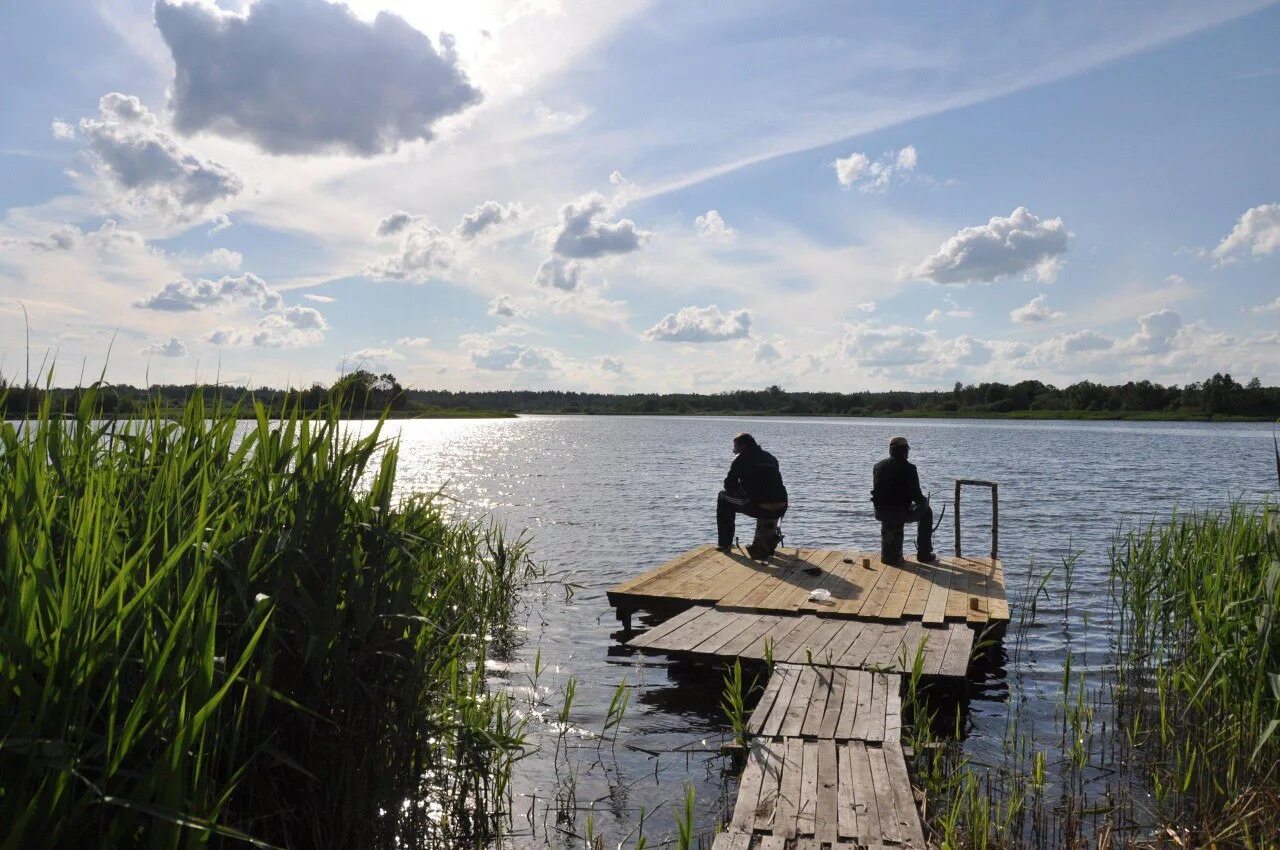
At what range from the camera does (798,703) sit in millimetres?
6707

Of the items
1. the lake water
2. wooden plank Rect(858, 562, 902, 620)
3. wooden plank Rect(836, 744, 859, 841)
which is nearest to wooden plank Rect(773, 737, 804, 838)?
wooden plank Rect(836, 744, 859, 841)

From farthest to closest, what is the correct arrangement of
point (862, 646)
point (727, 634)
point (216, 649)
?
1. point (727, 634)
2. point (862, 646)
3. point (216, 649)

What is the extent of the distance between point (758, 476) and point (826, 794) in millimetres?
7358

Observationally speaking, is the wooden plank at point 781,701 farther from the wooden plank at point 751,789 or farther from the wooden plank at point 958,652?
the wooden plank at point 958,652

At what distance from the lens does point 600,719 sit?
823 centimetres

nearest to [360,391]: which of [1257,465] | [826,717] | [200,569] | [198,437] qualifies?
[198,437]

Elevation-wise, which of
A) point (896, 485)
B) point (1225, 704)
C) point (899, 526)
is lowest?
point (1225, 704)

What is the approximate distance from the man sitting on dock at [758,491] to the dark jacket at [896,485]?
132 cm

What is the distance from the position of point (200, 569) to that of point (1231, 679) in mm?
6512

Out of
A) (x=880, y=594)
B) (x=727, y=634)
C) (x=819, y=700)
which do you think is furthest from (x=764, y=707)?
(x=880, y=594)

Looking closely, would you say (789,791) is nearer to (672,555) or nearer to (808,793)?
(808,793)

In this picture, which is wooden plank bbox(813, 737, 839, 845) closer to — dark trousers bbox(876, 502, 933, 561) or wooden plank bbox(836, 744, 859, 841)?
wooden plank bbox(836, 744, 859, 841)

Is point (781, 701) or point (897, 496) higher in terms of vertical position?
point (897, 496)

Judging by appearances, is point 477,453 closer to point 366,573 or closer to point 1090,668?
point 1090,668
